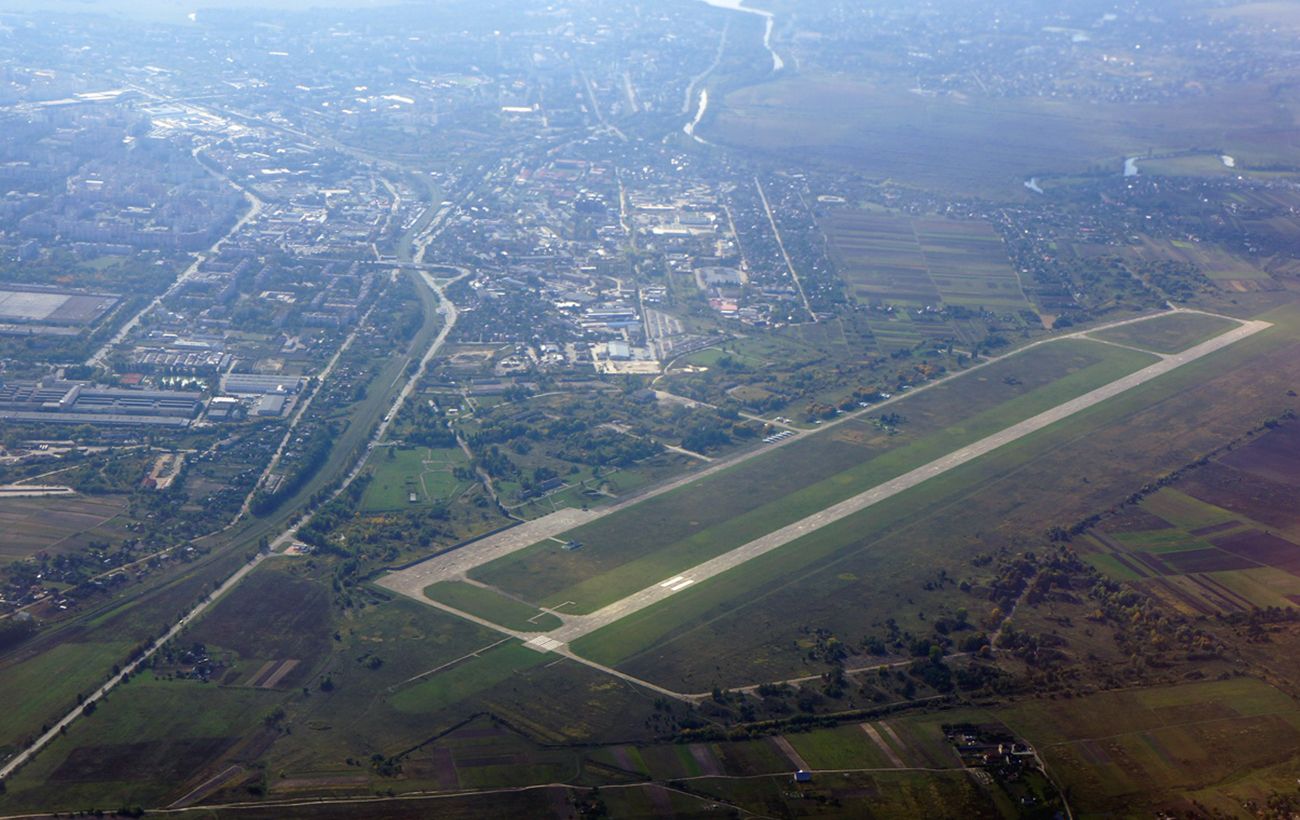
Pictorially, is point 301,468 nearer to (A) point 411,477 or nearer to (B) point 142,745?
(A) point 411,477

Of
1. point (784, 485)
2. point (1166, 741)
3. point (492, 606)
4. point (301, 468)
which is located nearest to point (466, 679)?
point (492, 606)

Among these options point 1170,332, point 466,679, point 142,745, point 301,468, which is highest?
point 1170,332

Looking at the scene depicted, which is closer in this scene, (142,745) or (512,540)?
(142,745)

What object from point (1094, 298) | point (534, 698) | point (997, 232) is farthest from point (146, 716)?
point (997, 232)

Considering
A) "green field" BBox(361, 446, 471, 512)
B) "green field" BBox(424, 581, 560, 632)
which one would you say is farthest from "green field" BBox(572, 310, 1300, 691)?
"green field" BBox(361, 446, 471, 512)

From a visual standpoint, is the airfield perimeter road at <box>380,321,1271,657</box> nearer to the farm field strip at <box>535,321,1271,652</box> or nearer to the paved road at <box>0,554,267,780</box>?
the farm field strip at <box>535,321,1271,652</box>

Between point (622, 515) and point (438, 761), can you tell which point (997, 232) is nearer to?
point (622, 515)
